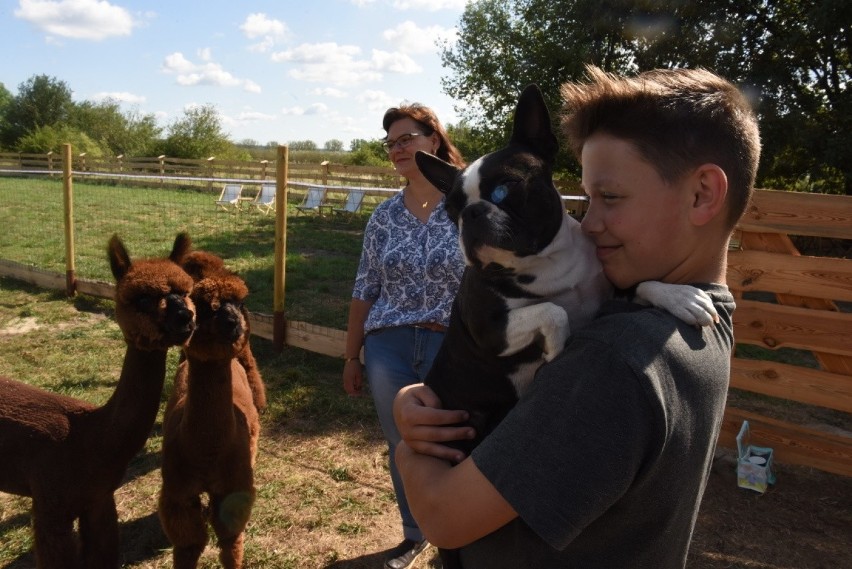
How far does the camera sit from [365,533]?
170 inches

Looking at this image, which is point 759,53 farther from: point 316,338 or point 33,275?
point 33,275

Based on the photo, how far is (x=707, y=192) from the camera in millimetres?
1341

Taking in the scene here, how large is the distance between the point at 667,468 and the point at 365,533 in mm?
3532

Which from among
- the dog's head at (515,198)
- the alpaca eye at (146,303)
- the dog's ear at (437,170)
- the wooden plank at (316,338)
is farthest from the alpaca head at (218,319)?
the wooden plank at (316,338)

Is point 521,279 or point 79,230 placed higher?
point 521,279

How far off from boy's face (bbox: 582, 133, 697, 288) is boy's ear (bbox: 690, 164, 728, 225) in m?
0.02

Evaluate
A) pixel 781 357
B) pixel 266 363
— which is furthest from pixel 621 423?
pixel 781 357

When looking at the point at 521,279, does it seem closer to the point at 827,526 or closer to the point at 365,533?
the point at 365,533

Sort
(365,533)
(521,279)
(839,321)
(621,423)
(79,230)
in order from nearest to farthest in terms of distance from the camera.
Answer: (621,423) < (521,279) < (365,533) < (839,321) < (79,230)

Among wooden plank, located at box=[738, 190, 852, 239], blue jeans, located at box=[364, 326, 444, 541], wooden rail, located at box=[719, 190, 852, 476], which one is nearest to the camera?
blue jeans, located at box=[364, 326, 444, 541]

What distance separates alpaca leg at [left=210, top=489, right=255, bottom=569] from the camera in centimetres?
340

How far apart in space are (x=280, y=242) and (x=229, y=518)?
407 cm

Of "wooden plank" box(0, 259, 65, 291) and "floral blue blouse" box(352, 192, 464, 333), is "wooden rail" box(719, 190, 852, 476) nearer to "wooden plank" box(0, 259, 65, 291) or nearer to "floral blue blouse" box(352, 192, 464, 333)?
"floral blue blouse" box(352, 192, 464, 333)

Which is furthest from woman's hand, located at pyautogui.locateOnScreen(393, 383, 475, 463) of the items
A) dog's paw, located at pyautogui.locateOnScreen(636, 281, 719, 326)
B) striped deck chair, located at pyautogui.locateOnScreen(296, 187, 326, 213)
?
striped deck chair, located at pyautogui.locateOnScreen(296, 187, 326, 213)
